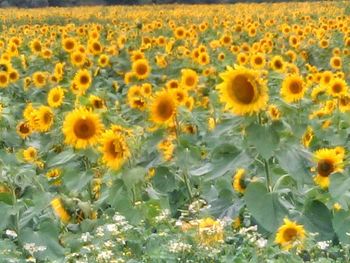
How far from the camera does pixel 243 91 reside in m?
4.30

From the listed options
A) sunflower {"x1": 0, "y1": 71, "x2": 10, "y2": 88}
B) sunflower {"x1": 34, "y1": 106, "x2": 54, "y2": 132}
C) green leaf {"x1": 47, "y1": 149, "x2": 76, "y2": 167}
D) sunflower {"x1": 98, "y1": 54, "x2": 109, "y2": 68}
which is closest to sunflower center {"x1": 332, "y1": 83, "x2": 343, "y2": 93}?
sunflower {"x1": 34, "y1": 106, "x2": 54, "y2": 132}

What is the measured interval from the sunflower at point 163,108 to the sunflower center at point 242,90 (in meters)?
0.64

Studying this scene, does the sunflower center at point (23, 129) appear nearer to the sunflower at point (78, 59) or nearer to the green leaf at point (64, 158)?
the green leaf at point (64, 158)

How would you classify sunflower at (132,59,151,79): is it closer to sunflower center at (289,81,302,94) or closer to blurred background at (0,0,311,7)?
sunflower center at (289,81,302,94)

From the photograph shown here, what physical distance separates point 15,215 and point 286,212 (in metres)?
1.20

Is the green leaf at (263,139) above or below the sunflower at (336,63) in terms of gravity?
above

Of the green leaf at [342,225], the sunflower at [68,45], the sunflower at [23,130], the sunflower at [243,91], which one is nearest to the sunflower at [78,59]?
the sunflower at [68,45]

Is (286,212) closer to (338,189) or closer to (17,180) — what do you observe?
(338,189)

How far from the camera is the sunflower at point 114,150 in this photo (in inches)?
184

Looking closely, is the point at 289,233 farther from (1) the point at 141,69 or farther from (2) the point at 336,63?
(2) the point at 336,63

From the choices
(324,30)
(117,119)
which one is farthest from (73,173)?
(324,30)

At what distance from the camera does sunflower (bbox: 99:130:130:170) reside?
15.3 feet

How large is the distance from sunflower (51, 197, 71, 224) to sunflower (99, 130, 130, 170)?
286mm

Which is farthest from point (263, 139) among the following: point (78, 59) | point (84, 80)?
point (78, 59)
